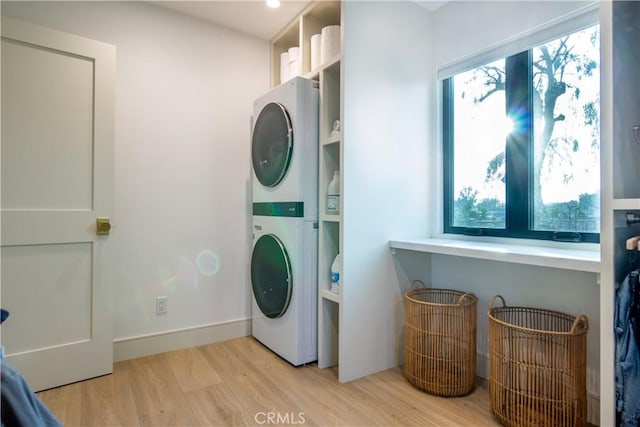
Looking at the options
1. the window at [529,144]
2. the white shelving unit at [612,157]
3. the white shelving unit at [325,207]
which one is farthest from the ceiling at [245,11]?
the white shelving unit at [612,157]

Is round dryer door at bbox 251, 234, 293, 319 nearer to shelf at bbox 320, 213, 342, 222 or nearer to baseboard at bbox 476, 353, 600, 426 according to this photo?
shelf at bbox 320, 213, 342, 222

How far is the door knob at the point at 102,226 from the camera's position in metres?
1.94

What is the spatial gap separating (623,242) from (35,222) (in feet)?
8.53

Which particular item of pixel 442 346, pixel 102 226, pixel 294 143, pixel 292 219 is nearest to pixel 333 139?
pixel 294 143

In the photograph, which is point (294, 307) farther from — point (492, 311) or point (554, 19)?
point (554, 19)

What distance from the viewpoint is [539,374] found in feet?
4.87

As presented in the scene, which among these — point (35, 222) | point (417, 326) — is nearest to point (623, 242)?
point (417, 326)

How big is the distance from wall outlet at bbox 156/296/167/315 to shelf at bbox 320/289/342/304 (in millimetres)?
1068

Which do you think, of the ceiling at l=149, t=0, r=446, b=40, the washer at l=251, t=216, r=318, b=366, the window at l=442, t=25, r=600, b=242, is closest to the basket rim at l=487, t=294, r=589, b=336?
the window at l=442, t=25, r=600, b=242

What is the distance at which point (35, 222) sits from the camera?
1.79 m

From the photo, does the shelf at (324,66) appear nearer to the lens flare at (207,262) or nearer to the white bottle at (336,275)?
the white bottle at (336,275)

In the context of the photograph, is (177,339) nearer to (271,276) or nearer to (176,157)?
(271,276)

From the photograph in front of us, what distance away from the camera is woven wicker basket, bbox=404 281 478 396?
1785 millimetres

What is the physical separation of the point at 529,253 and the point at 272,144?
1519 mm
